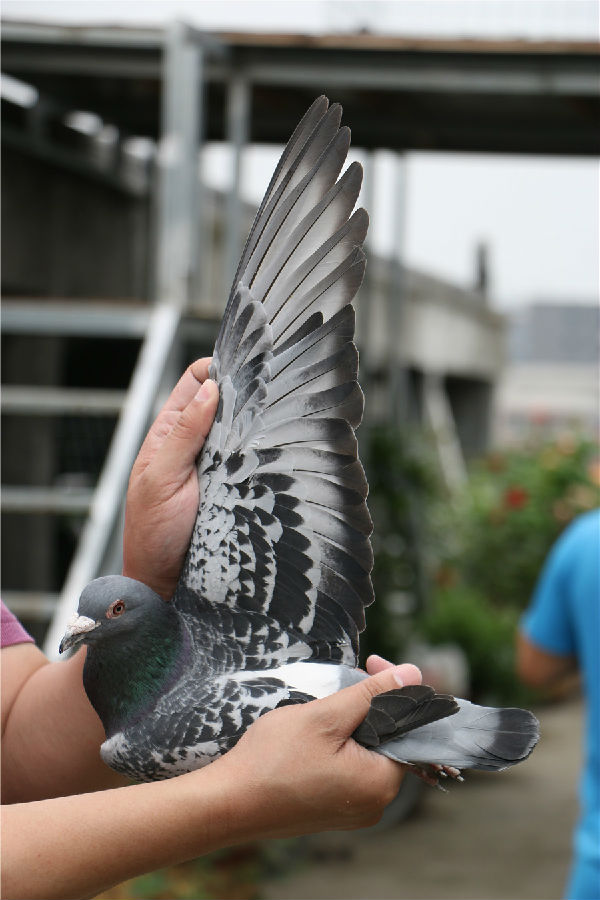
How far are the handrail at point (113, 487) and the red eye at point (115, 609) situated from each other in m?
1.82

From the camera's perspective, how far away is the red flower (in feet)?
28.2

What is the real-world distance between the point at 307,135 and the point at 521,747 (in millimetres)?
615

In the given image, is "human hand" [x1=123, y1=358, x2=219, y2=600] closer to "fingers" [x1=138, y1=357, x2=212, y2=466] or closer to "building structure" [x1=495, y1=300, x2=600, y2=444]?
"fingers" [x1=138, y1=357, x2=212, y2=466]

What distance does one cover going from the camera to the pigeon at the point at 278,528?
1.05m

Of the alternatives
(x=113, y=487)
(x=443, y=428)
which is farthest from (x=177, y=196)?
(x=443, y=428)

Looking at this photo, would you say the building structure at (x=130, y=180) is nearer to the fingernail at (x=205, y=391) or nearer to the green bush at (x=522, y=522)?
the fingernail at (x=205, y=391)

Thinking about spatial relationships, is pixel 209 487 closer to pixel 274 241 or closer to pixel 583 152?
pixel 274 241

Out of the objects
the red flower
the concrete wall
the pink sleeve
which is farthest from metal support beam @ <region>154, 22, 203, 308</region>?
the red flower

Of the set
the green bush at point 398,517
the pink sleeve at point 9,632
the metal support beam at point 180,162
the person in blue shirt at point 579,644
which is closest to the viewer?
the pink sleeve at point 9,632

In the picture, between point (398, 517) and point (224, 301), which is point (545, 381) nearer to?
point (398, 517)

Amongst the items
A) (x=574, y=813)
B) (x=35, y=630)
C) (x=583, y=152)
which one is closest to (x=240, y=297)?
(x=35, y=630)

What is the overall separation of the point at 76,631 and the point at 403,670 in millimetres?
328

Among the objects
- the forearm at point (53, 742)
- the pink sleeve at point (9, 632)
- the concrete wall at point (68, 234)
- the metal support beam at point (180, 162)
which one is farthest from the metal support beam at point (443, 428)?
the forearm at point (53, 742)

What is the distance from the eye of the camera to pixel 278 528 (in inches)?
43.1
